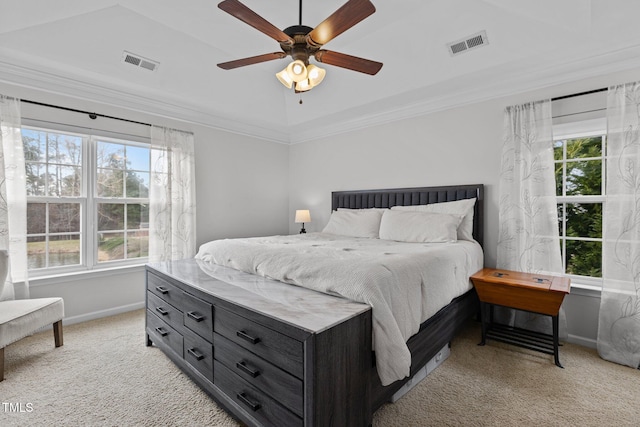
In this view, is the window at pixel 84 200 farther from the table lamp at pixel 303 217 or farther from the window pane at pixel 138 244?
the table lamp at pixel 303 217

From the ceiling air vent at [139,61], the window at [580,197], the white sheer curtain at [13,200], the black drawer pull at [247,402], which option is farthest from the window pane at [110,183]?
the window at [580,197]

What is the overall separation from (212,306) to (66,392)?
1229 mm

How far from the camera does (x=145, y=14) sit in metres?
2.72

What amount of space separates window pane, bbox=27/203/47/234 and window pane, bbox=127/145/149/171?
3.12ft

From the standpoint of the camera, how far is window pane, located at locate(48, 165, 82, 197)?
3166 millimetres

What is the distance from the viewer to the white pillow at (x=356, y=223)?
11.8 ft

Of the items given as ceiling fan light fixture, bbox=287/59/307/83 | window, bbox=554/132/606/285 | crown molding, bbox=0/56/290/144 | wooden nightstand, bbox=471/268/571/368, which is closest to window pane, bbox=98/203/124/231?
crown molding, bbox=0/56/290/144

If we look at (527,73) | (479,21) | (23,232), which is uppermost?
(479,21)

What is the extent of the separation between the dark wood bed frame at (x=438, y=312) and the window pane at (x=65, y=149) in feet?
10.5

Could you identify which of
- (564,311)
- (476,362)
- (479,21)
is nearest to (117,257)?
(476,362)

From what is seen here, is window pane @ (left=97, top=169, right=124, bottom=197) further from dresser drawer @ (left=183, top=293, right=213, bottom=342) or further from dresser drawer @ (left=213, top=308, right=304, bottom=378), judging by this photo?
dresser drawer @ (left=213, top=308, right=304, bottom=378)

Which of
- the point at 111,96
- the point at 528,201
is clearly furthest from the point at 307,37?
the point at 111,96

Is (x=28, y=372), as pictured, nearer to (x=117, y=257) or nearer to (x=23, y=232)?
(x=23, y=232)

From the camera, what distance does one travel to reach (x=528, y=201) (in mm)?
2871
